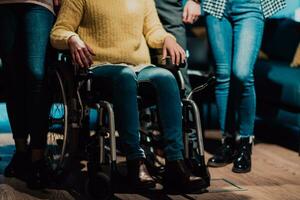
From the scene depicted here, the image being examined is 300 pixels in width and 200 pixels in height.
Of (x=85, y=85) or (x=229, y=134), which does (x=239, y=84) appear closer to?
(x=229, y=134)

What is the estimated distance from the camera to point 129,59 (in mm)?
2572

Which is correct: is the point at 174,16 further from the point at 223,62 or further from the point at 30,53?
the point at 30,53

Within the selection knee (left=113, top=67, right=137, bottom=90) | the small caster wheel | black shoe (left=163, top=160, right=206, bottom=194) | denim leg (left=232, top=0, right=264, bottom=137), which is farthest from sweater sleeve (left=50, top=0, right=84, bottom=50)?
denim leg (left=232, top=0, right=264, bottom=137)

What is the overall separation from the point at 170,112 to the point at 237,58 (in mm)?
691

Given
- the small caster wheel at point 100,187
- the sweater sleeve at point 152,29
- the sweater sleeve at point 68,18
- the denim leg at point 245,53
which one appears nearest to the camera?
the small caster wheel at point 100,187

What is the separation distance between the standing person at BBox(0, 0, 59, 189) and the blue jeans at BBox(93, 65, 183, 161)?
0.28 m

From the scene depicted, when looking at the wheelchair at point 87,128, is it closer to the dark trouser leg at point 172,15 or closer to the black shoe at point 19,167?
the black shoe at point 19,167

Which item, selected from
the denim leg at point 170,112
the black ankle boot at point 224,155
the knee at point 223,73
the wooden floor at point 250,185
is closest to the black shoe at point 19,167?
the wooden floor at point 250,185

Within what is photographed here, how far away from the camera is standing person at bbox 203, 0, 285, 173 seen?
2900 mm

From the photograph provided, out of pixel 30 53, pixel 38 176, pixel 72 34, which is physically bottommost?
pixel 38 176

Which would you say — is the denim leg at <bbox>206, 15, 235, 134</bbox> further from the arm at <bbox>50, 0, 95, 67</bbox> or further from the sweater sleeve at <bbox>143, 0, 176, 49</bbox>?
the arm at <bbox>50, 0, 95, 67</bbox>

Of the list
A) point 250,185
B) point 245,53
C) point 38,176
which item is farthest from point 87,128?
point 245,53

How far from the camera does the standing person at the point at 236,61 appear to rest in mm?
2900

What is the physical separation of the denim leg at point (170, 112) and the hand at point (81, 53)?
0.26 meters
